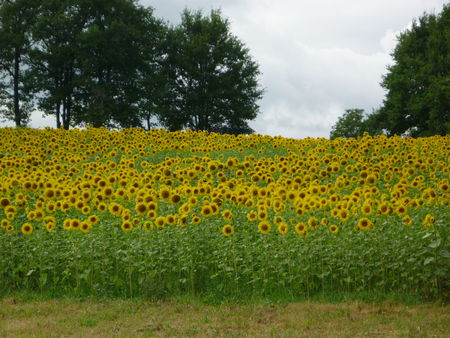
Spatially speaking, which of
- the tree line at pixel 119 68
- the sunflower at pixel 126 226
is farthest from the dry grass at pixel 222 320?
the tree line at pixel 119 68

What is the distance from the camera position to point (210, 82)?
Result: 134ft

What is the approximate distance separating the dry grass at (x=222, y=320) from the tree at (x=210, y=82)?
107 feet

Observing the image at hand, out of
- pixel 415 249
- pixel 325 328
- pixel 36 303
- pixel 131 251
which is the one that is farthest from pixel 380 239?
pixel 36 303

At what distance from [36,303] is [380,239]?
4.94 m

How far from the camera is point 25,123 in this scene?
4072cm

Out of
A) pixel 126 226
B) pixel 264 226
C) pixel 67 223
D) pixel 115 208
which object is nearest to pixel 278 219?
pixel 264 226

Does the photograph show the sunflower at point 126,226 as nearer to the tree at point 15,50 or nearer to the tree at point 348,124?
the tree at point 15,50

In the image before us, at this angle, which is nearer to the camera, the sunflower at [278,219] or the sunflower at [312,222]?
the sunflower at [312,222]

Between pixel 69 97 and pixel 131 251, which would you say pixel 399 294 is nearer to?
pixel 131 251

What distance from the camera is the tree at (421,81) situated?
36281mm

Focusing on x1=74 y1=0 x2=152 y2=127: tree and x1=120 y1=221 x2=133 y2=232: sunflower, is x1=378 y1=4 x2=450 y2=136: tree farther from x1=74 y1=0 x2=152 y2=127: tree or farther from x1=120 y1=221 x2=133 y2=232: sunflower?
x1=120 y1=221 x2=133 y2=232: sunflower

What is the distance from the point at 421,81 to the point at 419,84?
0.93 metres

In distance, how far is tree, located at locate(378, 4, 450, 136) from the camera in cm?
3628

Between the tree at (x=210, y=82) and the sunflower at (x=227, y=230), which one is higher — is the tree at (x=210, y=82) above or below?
above
